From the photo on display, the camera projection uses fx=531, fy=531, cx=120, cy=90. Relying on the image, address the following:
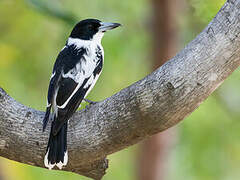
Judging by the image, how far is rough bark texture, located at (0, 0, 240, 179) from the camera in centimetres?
314

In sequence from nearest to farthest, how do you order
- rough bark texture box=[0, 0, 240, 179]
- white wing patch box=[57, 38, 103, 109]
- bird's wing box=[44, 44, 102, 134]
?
1. rough bark texture box=[0, 0, 240, 179]
2. bird's wing box=[44, 44, 102, 134]
3. white wing patch box=[57, 38, 103, 109]

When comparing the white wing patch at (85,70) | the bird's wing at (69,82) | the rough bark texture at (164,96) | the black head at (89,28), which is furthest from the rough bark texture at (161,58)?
the rough bark texture at (164,96)

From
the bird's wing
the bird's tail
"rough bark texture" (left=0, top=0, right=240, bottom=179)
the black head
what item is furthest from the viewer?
the black head

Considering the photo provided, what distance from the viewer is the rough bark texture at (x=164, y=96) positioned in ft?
10.3

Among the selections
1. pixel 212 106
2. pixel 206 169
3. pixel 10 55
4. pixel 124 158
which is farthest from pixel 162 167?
pixel 10 55

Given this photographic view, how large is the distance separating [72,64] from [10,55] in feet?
7.11

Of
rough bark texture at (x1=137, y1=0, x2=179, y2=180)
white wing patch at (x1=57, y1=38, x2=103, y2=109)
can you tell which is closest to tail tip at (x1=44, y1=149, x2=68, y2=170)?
white wing patch at (x1=57, y1=38, x2=103, y2=109)

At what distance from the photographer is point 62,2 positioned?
22.1ft

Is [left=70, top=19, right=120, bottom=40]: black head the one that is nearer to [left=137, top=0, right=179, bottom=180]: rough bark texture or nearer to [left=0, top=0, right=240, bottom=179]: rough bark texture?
[left=0, top=0, right=240, bottom=179]: rough bark texture

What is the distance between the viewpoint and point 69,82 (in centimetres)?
388

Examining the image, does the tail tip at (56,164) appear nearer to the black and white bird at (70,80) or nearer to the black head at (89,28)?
the black and white bird at (70,80)

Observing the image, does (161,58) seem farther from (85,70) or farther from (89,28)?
(85,70)

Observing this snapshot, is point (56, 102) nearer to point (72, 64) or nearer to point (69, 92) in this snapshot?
point (69, 92)

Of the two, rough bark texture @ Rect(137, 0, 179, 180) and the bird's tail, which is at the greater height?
rough bark texture @ Rect(137, 0, 179, 180)
